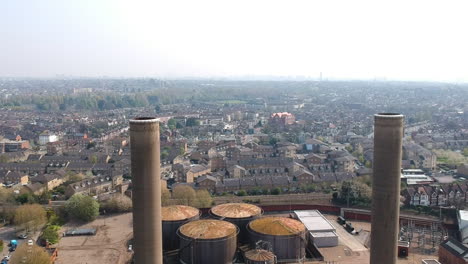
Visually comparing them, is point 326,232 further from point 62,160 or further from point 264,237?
point 62,160

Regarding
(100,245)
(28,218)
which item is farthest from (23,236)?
(100,245)

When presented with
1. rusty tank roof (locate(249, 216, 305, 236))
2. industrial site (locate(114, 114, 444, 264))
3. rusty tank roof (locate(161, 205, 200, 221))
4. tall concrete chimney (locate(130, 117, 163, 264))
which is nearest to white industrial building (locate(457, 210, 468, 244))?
industrial site (locate(114, 114, 444, 264))

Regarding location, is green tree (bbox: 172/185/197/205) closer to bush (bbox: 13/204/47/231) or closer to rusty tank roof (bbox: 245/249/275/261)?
bush (bbox: 13/204/47/231)

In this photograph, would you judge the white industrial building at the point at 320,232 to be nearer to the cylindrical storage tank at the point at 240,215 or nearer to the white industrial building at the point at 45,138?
the cylindrical storage tank at the point at 240,215

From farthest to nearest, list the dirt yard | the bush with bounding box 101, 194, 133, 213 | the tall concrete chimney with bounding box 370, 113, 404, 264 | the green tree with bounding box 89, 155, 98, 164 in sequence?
the green tree with bounding box 89, 155, 98, 164 < the bush with bounding box 101, 194, 133, 213 < the dirt yard < the tall concrete chimney with bounding box 370, 113, 404, 264

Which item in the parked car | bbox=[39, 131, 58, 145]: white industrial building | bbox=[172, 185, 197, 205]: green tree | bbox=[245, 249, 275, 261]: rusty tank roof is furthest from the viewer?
bbox=[39, 131, 58, 145]: white industrial building

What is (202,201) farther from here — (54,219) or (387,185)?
(387,185)
